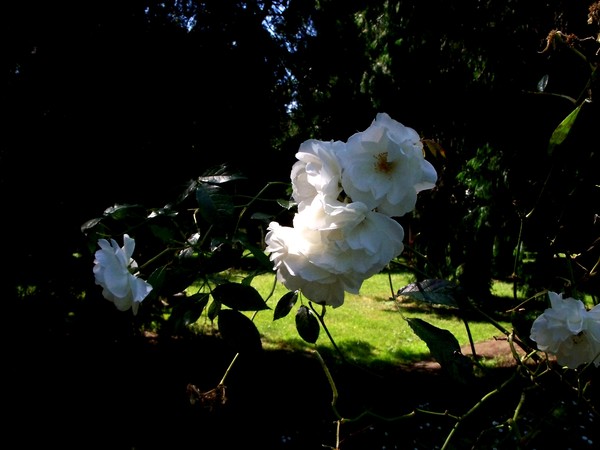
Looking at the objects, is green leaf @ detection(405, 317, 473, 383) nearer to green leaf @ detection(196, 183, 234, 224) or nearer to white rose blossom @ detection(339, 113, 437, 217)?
white rose blossom @ detection(339, 113, 437, 217)

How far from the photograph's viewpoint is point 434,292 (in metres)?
0.80

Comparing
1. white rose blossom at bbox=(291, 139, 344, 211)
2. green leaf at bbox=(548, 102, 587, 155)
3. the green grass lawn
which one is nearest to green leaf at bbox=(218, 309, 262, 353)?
white rose blossom at bbox=(291, 139, 344, 211)

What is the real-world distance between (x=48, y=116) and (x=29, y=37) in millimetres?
543

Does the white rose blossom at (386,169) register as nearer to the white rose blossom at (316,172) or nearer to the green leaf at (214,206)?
the white rose blossom at (316,172)

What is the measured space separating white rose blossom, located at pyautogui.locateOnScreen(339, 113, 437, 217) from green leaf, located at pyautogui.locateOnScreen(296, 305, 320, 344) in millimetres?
421

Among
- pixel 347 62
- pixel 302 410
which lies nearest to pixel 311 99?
pixel 347 62

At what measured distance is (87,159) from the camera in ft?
12.4

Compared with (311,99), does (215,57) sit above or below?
above

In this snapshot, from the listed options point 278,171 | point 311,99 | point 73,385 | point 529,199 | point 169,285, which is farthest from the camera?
point 311,99

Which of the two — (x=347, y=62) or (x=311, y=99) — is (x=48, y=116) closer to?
(x=311, y=99)

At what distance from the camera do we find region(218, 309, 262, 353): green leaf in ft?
2.51

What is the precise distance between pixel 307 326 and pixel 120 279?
0.38 m

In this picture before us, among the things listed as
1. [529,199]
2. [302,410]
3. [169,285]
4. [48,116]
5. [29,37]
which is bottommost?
[302,410]

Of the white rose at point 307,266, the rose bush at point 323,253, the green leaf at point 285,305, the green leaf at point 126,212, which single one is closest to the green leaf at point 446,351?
the rose bush at point 323,253
